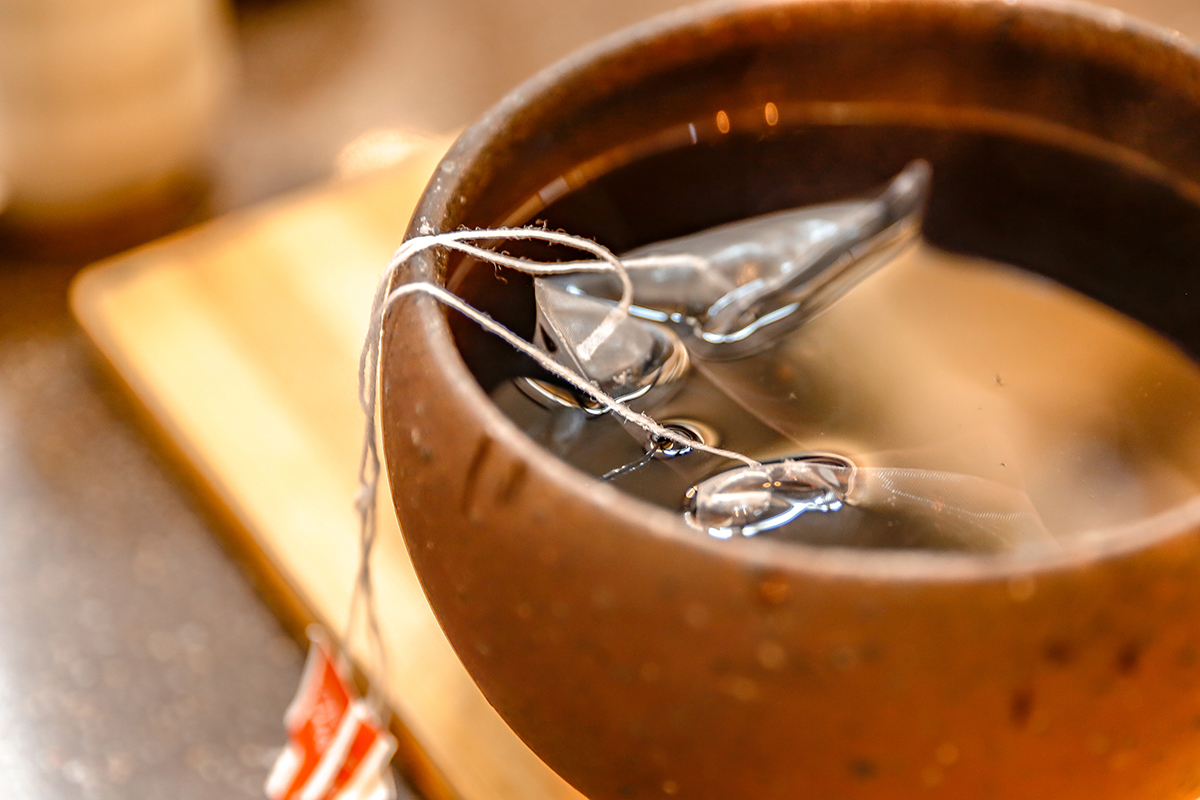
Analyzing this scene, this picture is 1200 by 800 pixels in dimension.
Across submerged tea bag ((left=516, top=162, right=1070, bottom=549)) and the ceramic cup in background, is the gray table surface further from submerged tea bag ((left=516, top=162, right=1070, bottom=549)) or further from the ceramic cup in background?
submerged tea bag ((left=516, top=162, right=1070, bottom=549))

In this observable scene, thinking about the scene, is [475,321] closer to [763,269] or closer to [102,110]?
[763,269]

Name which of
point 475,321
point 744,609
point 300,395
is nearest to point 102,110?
point 300,395

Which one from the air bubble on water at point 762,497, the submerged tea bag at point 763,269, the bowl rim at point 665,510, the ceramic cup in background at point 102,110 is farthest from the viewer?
the ceramic cup in background at point 102,110

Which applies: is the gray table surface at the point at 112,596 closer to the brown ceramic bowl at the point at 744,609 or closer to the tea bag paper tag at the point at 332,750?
the tea bag paper tag at the point at 332,750

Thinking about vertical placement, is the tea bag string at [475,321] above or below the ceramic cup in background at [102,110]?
above

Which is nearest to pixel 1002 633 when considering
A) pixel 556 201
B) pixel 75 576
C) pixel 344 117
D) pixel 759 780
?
pixel 759 780

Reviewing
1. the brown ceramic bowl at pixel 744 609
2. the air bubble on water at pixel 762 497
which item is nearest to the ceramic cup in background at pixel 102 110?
the brown ceramic bowl at pixel 744 609

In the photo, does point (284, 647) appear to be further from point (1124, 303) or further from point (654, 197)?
point (1124, 303)
